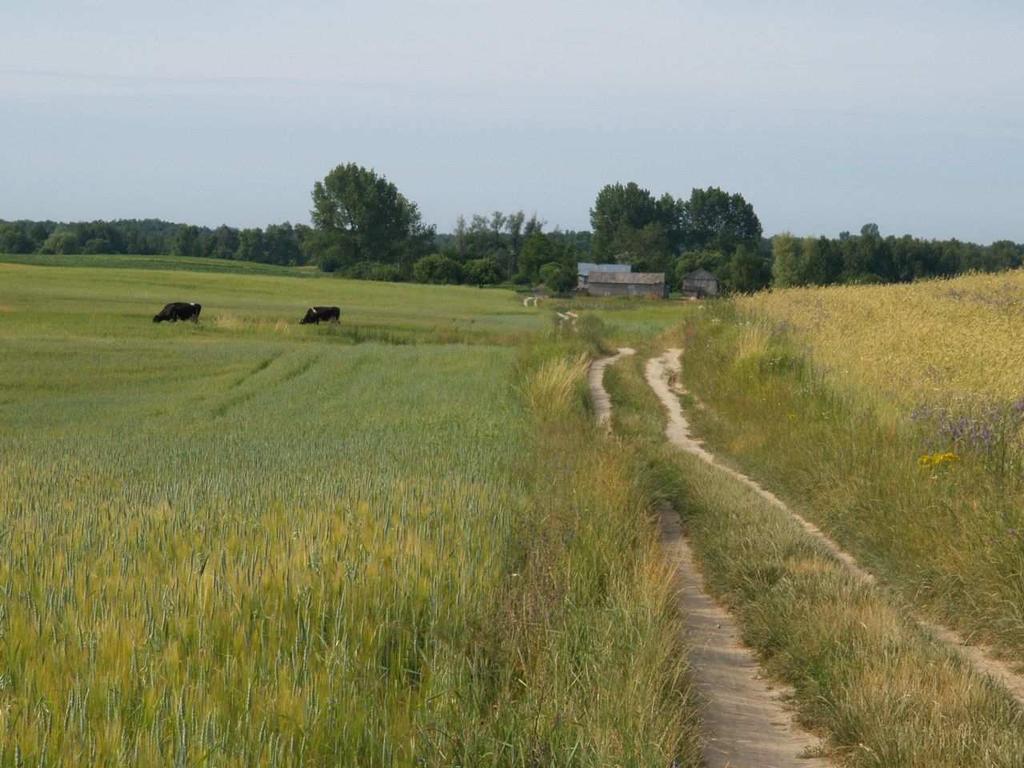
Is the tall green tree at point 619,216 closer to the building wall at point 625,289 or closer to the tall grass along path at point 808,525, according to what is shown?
the building wall at point 625,289

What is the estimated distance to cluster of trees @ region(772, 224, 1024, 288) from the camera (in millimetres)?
70625

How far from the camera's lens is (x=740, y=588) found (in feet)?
33.2

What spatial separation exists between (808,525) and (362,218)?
434 feet

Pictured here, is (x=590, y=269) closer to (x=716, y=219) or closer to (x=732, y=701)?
(x=716, y=219)

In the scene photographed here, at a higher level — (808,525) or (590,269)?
(590,269)

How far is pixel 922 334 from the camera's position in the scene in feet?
63.9

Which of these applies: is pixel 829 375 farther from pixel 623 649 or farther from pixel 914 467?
pixel 623 649

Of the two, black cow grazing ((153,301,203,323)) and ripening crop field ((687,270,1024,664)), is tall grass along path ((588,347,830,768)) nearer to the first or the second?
ripening crop field ((687,270,1024,664))

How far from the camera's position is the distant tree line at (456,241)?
399 ft

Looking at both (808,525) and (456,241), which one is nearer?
(808,525)

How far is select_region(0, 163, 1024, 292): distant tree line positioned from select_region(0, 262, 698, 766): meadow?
267ft

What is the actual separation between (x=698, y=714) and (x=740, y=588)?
3.12 meters

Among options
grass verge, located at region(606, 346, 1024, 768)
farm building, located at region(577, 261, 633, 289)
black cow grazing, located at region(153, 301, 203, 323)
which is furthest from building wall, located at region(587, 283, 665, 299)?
grass verge, located at region(606, 346, 1024, 768)

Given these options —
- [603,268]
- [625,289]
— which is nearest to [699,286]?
[625,289]
